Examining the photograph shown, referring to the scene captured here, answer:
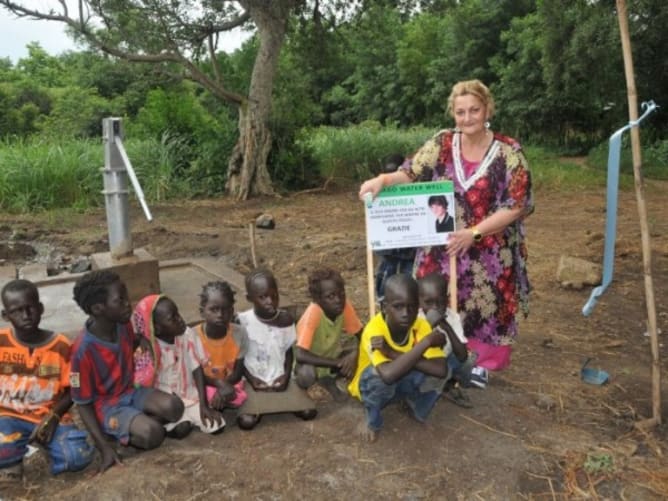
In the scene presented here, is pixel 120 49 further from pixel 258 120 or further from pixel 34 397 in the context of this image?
pixel 34 397

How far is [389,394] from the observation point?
276cm

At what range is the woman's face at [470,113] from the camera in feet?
10.3

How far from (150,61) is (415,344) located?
10.1 m

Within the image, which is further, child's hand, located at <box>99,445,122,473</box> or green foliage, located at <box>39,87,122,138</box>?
green foliage, located at <box>39,87,122,138</box>

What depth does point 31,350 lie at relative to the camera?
8.46 ft

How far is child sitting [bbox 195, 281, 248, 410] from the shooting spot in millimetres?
2887

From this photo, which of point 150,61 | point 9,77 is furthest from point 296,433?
point 9,77

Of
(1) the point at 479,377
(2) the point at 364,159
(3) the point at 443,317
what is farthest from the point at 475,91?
(2) the point at 364,159

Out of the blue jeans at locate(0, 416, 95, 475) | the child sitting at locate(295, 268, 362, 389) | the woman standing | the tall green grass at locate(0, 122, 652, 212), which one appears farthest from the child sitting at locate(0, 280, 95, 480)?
the tall green grass at locate(0, 122, 652, 212)

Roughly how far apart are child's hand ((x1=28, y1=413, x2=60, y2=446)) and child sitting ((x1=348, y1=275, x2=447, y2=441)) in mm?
1291

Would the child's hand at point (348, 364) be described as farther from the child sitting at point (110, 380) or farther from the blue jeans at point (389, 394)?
the child sitting at point (110, 380)

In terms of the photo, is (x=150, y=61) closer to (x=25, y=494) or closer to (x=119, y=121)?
(x=119, y=121)

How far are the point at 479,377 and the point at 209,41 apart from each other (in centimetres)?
1068

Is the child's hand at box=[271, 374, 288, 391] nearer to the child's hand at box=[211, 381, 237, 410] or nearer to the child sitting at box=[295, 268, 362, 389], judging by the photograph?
the child sitting at box=[295, 268, 362, 389]
